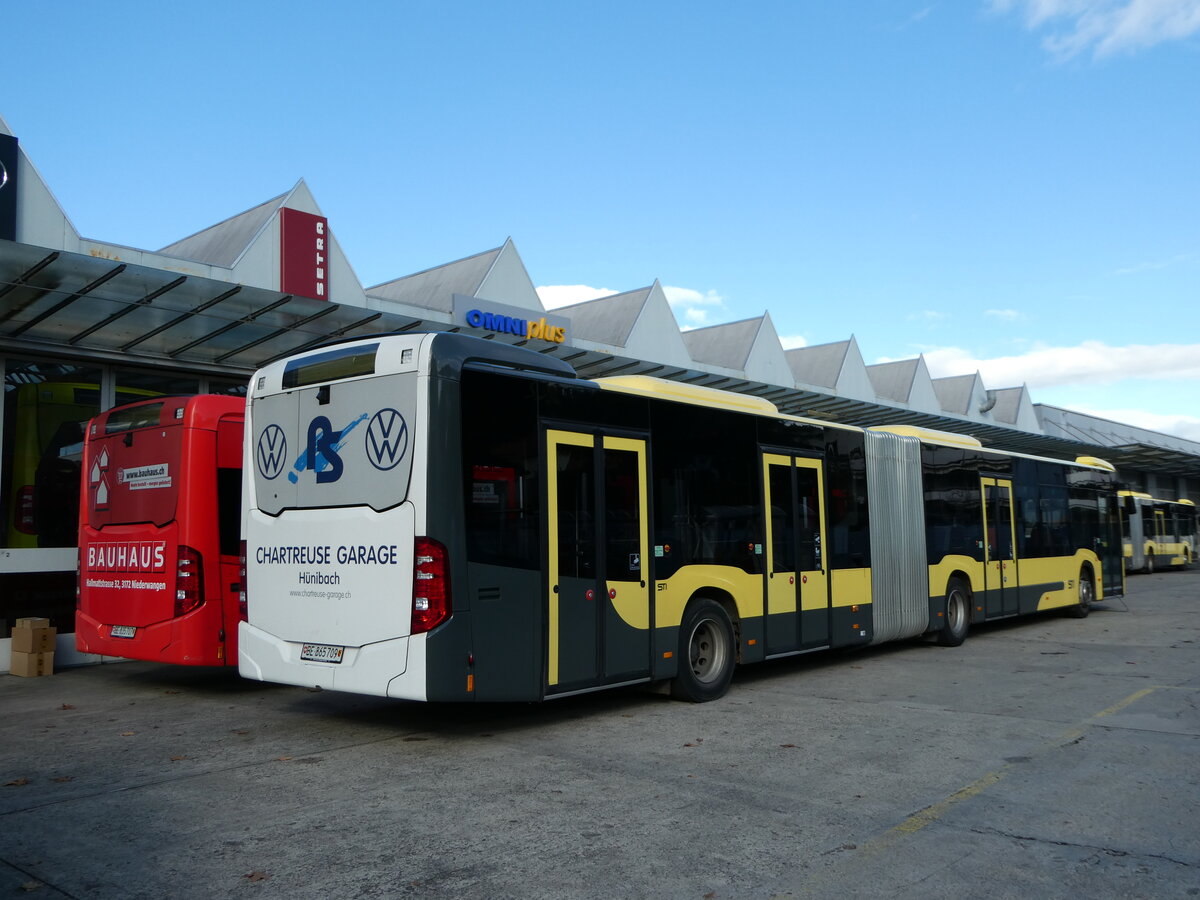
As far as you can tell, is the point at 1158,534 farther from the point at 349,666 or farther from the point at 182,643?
the point at 349,666

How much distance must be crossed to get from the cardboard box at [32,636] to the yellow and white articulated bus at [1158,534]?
32616 millimetres

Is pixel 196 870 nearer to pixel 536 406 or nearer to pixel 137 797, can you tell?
pixel 137 797

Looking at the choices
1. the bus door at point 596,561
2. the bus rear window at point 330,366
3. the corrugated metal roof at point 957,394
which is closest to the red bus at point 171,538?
the bus rear window at point 330,366

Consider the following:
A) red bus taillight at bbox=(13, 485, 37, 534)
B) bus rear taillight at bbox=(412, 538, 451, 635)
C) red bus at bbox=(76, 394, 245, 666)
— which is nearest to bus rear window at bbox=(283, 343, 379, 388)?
bus rear taillight at bbox=(412, 538, 451, 635)

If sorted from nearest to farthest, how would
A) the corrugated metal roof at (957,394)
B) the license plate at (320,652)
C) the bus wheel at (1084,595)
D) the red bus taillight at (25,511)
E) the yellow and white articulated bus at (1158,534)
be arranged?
the license plate at (320,652), the red bus taillight at (25,511), the bus wheel at (1084,595), the yellow and white articulated bus at (1158,534), the corrugated metal roof at (957,394)

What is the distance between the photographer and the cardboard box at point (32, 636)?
12.4 m

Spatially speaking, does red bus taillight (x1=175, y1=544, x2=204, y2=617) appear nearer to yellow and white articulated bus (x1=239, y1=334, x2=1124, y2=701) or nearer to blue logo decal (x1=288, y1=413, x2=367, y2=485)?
yellow and white articulated bus (x1=239, y1=334, x2=1124, y2=701)

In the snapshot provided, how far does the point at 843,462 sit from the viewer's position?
492 inches

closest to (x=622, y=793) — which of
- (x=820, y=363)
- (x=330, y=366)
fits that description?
(x=330, y=366)

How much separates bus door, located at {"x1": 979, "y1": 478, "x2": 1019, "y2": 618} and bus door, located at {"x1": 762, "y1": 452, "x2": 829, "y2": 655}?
5.28 m

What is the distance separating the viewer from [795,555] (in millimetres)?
11281

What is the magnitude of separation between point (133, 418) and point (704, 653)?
686cm

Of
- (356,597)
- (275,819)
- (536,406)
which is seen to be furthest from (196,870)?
(536,406)

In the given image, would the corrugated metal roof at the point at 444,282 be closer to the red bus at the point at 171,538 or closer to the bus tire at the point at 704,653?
the red bus at the point at 171,538
